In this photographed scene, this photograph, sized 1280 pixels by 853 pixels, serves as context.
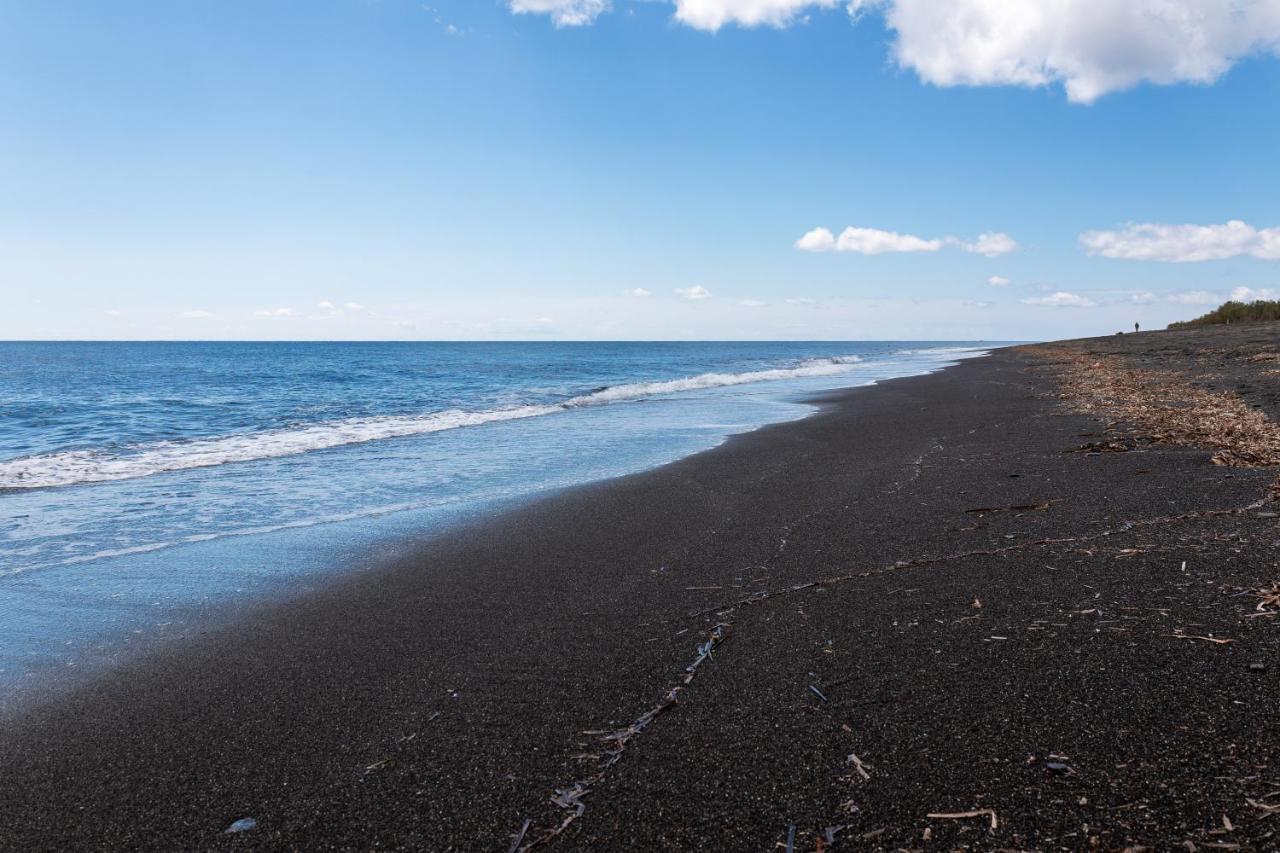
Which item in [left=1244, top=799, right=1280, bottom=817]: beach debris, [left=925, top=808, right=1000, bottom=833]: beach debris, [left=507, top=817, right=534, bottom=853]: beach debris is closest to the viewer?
[left=1244, top=799, right=1280, bottom=817]: beach debris

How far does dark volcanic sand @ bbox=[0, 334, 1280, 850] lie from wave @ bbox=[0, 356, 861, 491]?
9.45 meters

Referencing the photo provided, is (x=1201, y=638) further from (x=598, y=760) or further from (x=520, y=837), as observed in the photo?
(x=520, y=837)

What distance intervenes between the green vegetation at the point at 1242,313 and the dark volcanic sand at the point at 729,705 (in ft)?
216

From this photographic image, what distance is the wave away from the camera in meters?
12.4

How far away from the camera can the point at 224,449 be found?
1555 centimetres

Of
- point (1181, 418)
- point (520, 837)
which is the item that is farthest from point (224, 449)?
point (1181, 418)

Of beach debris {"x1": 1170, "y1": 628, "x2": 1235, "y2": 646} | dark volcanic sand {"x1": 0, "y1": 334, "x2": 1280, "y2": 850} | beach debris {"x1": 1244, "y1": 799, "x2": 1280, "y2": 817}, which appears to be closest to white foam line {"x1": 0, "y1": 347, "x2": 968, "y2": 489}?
dark volcanic sand {"x1": 0, "y1": 334, "x2": 1280, "y2": 850}

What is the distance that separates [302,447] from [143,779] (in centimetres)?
1346

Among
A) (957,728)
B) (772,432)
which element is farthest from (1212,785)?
(772,432)

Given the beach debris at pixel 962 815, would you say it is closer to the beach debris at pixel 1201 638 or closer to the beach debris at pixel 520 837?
the beach debris at pixel 520 837

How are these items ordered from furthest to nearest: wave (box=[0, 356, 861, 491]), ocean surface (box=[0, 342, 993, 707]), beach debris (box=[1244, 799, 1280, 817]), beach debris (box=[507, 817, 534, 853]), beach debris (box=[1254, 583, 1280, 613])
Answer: wave (box=[0, 356, 861, 491]) < ocean surface (box=[0, 342, 993, 707]) < beach debris (box=[1254, 583, 1280, 613]) < beach debris (box=[507, 817, 534, 853]) < beach debris (box=[1244, 799, 1280, 817])

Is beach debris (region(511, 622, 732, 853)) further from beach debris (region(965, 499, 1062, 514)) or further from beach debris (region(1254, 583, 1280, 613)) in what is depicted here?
beach debris (region(965, 499, 1062, 514))

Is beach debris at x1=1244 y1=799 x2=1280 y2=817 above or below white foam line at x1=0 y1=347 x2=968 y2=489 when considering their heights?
above

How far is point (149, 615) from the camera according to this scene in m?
5.56
